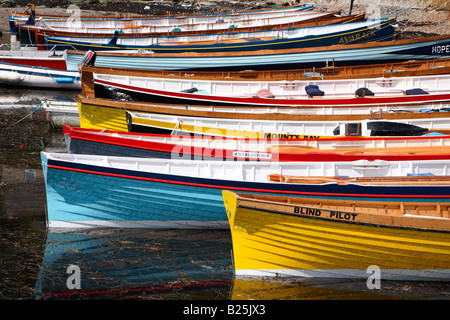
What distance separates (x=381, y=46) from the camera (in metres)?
32.2

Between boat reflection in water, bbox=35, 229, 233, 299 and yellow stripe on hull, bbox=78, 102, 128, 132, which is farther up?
yellow stripe on hull, bbox=78, 102, 128, 132

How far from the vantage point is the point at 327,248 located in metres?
14.4

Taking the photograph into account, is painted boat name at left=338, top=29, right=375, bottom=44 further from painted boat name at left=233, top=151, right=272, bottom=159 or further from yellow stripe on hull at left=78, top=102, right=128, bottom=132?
painted boat name at left=233, top=151, right=272, bottom=159

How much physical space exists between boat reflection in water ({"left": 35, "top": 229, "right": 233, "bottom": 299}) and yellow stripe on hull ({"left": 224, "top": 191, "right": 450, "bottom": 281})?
1275 millimetres

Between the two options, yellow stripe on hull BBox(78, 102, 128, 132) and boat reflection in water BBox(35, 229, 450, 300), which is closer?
boat reflection in water BBox(35, 229, 450, 300)

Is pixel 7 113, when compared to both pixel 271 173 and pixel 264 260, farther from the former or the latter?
pixel 264 260

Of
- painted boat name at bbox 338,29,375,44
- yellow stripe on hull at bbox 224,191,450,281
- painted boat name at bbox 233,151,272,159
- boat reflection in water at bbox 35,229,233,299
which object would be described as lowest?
boat reflection in water at bbox 35,229,233,299

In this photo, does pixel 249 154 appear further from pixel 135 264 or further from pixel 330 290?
pixel 330 290

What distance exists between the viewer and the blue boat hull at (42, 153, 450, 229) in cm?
1706

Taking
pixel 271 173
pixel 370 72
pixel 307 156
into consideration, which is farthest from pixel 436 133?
pixel 370 72

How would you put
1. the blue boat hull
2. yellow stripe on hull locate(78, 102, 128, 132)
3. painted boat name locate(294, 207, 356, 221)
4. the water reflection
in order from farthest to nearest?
yellow stripe on hull locate(78, 102, 128, 132) < the blue boat hull < the water reflection < painted boat name locate(294, 207, 356, 221)

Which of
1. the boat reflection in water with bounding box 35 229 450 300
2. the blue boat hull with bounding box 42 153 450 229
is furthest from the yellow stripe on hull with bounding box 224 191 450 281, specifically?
the blue boat hull with bounding box 42 153 450 229

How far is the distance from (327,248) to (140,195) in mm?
6295
